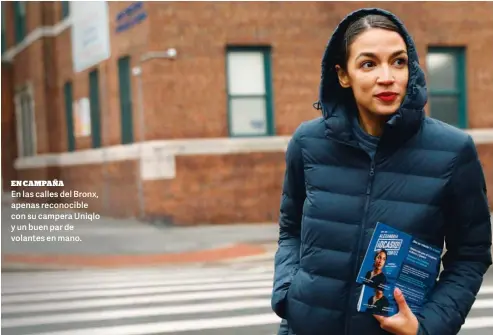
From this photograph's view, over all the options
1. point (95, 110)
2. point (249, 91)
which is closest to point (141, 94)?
point (95, 110)

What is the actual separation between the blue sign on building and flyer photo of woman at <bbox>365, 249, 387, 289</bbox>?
6.36m

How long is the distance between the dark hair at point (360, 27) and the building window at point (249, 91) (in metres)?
8.43

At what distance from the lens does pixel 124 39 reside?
8.17 meters

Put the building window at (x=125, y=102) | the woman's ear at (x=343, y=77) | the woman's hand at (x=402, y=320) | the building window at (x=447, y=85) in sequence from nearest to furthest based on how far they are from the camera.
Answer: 1. the woman's hand at (x=402, y=320)
2. the woman's ear at (x=343, y=77)
3. the building window at (x=125, y=102)
4. the building window at (x=447, y=85)

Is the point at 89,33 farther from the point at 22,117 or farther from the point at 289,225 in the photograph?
the point at 289,225

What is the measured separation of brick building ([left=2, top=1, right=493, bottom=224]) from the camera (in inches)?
299

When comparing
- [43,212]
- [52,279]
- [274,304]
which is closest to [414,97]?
[274,304]

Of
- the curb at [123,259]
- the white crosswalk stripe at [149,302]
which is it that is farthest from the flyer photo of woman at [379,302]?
the curb at [123,259]

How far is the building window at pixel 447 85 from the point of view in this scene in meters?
9.94

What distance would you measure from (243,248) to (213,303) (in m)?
1.46

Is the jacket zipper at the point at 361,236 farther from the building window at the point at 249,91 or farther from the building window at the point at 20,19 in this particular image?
the building window at the point at 249,91

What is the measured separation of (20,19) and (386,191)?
5893mm

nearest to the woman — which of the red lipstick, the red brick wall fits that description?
the red lipstick

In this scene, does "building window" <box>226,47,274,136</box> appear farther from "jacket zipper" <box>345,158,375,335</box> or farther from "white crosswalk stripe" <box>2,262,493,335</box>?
"jacket zipper" <box>345,158,375,335</box>
